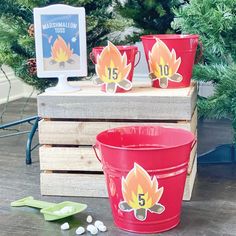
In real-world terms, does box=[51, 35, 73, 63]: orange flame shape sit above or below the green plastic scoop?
above

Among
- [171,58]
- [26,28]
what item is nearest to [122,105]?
[171,58]

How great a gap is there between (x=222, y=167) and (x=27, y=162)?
0.73 m

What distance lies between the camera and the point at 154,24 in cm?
207

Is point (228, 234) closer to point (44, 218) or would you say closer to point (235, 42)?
Result: point (44, 218)

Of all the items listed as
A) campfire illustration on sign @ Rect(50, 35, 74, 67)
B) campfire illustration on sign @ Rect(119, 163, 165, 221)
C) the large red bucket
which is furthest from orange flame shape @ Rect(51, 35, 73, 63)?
campfire illustration on sign @ Rect(119, 163, 165, 221)

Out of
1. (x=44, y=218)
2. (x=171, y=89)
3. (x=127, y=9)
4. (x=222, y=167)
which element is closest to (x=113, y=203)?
(x=44, y=218)

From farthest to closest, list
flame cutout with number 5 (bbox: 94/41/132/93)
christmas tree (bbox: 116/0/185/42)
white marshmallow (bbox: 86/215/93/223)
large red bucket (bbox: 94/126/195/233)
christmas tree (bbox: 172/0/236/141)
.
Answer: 1. christmas tree (bbox: 116/0/185/42)
2. christmas tree (bbox: 172/0/236/141)
3. flame cutout with number 5 (bbox: 94/41/132/93)
4. white marshmallow (bbox: 86/215/93/223)
5. large red bucket (bbox: 94/126/195/233)

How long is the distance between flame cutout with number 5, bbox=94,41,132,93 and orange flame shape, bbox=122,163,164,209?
335 millimetres

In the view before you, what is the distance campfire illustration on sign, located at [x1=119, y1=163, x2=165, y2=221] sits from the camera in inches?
47.4

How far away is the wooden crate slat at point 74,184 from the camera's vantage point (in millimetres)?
1483

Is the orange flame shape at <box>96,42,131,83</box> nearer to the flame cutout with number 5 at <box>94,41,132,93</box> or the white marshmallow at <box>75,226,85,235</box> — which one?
the flame cutout with number 5 at <box>94,41,132,93</box>

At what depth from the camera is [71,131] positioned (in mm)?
1472

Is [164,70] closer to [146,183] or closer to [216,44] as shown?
[216,44]

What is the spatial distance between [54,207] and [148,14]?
99 centimetres
